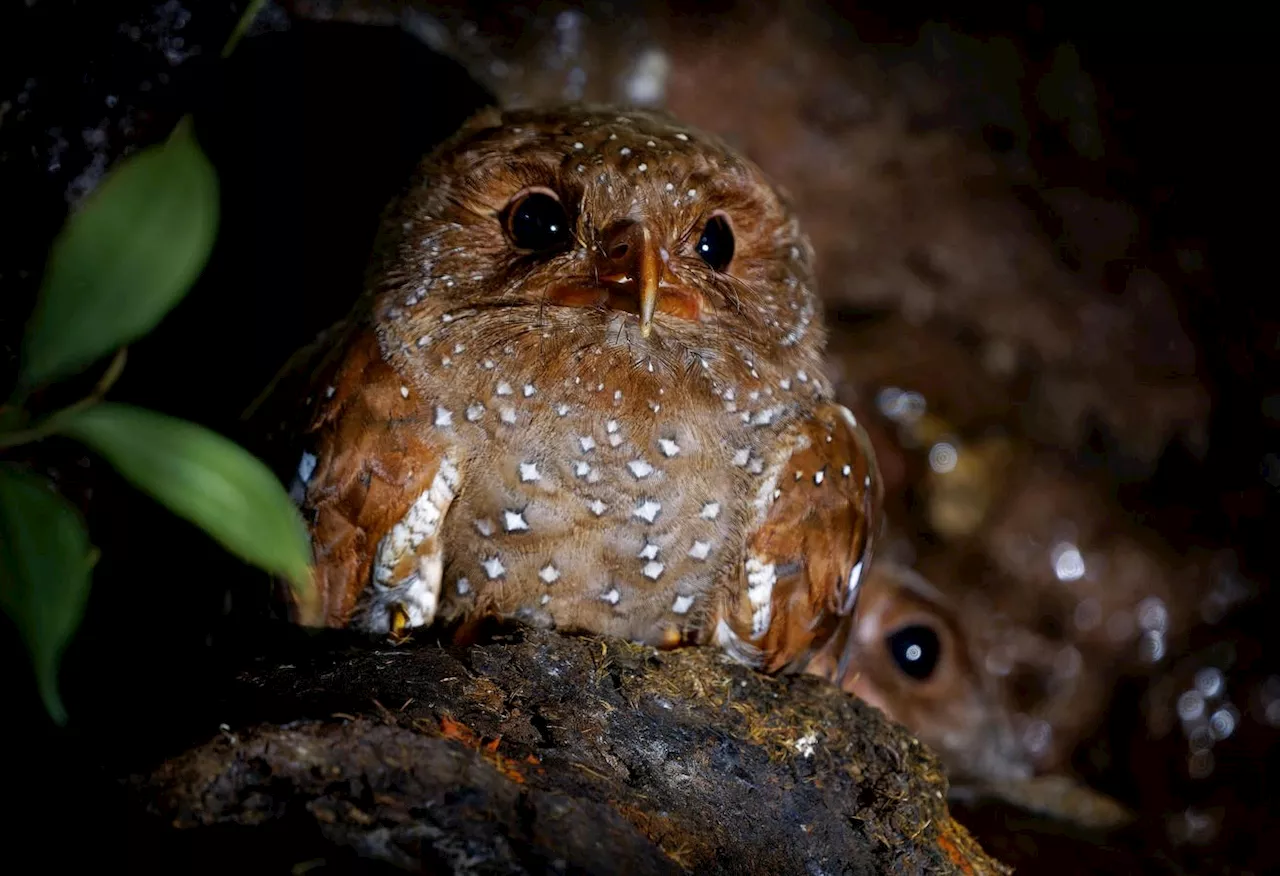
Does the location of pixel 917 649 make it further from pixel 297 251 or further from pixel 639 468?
pixel 297 251

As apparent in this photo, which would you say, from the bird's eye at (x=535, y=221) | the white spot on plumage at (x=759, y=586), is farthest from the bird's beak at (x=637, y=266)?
the white spot on plumage at (x=759, y=586)

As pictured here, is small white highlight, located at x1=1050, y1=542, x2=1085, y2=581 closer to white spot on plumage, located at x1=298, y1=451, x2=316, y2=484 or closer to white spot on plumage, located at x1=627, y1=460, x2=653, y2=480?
white spot on plumage, located at x1=627, y1=460, x2=653, y2=480

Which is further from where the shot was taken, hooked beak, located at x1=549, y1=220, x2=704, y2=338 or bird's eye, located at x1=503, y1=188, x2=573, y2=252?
bird's eye, located at x1=503, y1=188, x2=573, y2=252

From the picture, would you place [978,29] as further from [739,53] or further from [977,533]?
[977,533]

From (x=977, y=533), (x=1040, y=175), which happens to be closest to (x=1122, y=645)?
(x=977, y=533)

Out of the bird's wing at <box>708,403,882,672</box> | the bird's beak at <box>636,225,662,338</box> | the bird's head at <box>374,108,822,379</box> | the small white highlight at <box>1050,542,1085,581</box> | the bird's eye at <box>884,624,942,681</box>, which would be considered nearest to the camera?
the bird's beak at <box>636,225,662,338</box>

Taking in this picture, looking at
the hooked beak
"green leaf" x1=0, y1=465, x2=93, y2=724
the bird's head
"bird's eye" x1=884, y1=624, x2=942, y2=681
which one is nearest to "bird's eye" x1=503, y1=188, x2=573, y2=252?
the bird's head

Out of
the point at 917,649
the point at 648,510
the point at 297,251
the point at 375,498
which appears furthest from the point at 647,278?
the point at 917,649

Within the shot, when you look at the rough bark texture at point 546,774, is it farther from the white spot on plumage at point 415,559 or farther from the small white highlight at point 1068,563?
the small white highlight at point 1068,563
